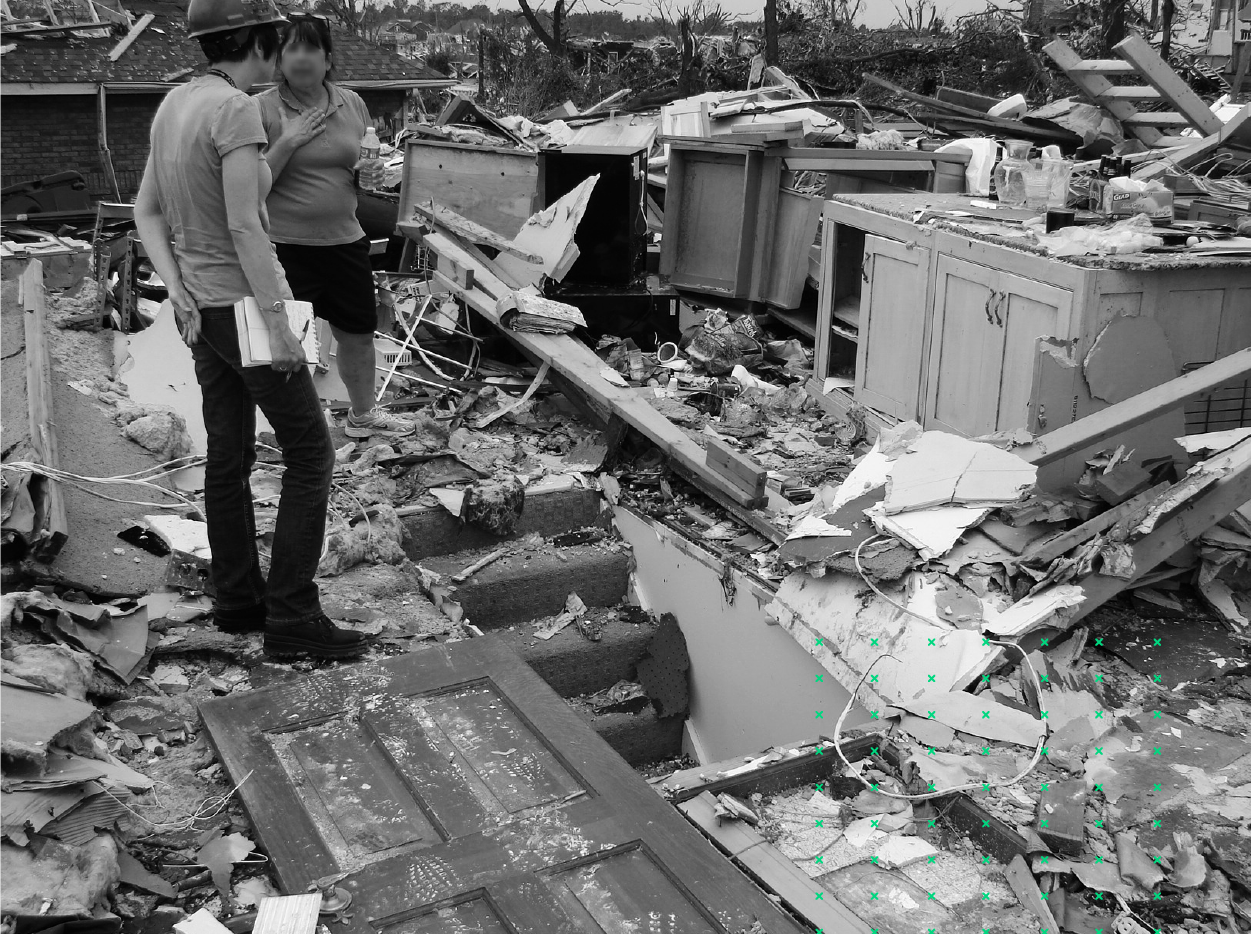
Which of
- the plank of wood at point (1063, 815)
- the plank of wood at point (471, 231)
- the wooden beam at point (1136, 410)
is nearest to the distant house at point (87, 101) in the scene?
the plank of wood at point (471, 231)

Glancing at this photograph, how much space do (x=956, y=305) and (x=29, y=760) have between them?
384cm

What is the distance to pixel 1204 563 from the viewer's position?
381 cm

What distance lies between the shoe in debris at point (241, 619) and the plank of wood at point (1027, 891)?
91.5 inches

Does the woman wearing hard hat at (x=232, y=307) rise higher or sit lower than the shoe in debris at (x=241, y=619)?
higher

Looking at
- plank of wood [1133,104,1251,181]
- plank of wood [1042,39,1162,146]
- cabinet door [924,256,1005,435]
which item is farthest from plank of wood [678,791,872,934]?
plank of wood [1042,39,1162,146]

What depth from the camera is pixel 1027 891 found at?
2527mm

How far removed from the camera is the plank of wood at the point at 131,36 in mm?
16375

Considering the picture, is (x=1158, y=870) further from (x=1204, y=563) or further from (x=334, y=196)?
(x=334, y=196)

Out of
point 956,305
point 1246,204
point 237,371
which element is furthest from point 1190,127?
point 237,371

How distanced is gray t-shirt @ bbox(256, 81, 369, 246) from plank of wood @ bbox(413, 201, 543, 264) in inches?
84.8

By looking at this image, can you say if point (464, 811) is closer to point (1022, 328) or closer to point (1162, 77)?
point (1022, 328)

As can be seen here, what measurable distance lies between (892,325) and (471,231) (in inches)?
119

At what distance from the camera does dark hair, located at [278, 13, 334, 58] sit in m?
4.39

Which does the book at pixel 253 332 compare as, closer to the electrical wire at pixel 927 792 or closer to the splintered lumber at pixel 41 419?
the splintered lumber at pixel 41 419
